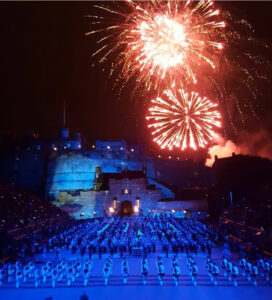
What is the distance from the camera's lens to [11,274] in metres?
15.8

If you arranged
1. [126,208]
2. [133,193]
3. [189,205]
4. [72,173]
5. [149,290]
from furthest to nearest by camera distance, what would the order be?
[72,173], [126,208], [133,193], [189,205], [149,290]

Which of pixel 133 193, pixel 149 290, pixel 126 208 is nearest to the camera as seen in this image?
pixel 149 290

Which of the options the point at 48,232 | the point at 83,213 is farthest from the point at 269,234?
the point at 83,213

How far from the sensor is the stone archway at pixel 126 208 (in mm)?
48603

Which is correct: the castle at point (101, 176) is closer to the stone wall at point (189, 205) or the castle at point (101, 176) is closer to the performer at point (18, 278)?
the stone wall at point (189, 205)

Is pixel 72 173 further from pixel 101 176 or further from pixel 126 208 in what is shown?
pixel 126 208

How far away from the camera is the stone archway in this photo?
4860 cm

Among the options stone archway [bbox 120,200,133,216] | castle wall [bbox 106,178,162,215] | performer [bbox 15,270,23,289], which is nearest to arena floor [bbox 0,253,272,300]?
performer [bbox 15,270,23,289]

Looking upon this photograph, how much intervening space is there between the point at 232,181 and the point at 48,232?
1345 inches

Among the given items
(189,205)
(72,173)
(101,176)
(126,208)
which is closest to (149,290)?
(189,205)

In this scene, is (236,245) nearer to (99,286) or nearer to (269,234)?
(269,234)

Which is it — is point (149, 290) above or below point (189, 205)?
below

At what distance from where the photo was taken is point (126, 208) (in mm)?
49531

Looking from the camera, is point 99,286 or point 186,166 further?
point 186,166
